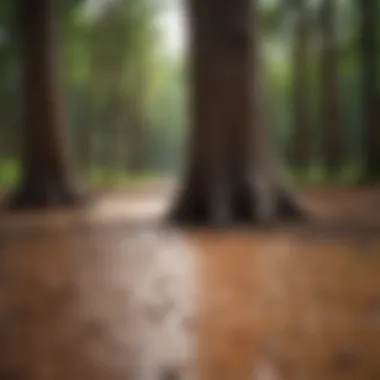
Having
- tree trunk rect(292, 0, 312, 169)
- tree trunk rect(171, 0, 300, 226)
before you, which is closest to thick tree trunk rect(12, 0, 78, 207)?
tree trunk rect(171, 0, 300, 226)

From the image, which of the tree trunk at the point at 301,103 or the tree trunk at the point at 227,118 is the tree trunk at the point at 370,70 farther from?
the tree trunk at the point at 227,118

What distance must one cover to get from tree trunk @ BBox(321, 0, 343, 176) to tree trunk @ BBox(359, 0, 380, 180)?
2.29 ft

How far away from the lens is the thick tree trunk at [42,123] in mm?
7328

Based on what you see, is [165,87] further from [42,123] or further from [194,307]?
[194,307]

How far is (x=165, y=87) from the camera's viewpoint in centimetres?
1716

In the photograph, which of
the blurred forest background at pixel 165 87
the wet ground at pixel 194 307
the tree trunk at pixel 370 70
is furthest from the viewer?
the blurred forest background at pixel 165 87

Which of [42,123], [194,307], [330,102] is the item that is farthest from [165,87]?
[194,307]

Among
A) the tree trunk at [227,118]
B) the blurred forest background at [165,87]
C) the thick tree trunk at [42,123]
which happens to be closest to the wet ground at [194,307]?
the tree trunk at [227,118]

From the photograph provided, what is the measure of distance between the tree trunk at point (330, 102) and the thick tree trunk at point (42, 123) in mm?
5871

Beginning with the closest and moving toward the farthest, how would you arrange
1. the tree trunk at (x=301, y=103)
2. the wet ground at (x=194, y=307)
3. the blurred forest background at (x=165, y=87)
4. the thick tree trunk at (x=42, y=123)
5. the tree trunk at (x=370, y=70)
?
the wet ground at (x=194, y=307)
the thick tree trunk at (x=42, y=123)
the tree trunk at (x=370, y=70)
the blurred forest background at (x=165, y=87)
the tree trunk at (x=301, y=103)

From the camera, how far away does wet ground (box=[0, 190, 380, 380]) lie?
161 centimetres

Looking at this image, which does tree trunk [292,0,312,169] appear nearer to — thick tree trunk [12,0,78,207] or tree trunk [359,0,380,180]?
tree trunk [359,0,380,180]

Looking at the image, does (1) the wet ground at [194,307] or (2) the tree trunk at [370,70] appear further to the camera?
(2) the tree trunk at [370,70]

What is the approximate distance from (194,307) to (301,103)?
1119 centimetres
